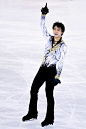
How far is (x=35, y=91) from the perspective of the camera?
175 inches

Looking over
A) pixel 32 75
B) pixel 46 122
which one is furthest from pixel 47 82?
pixel 32 75

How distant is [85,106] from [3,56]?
3170 mm

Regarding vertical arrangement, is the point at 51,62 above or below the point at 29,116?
above

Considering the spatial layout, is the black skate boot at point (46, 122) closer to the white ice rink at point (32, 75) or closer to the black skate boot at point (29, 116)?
the white ice rink at point (32, 75)

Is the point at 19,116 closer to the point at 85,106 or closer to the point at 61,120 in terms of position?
the point at 61,120

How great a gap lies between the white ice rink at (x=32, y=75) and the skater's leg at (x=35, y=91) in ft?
0.35

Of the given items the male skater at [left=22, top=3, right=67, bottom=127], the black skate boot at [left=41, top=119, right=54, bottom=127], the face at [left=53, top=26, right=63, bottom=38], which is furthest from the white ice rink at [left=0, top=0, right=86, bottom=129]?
the face at [left=53, top=26, right=63, bottom=38]

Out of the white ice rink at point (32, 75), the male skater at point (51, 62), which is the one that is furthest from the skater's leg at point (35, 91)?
the white ice rink at point (32, 75)

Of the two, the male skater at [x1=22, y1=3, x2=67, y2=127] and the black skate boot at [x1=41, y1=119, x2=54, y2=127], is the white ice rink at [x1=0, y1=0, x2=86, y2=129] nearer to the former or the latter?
the black skate boot at [x1=41, y1=119, x2=54, y2=127]

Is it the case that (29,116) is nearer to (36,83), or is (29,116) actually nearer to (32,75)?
(36,83)

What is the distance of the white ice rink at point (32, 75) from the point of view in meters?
4.76

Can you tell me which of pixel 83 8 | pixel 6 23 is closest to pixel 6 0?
pixel 83 8

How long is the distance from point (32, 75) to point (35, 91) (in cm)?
224

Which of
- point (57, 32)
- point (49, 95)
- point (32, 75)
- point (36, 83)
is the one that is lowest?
point (32, 75)
